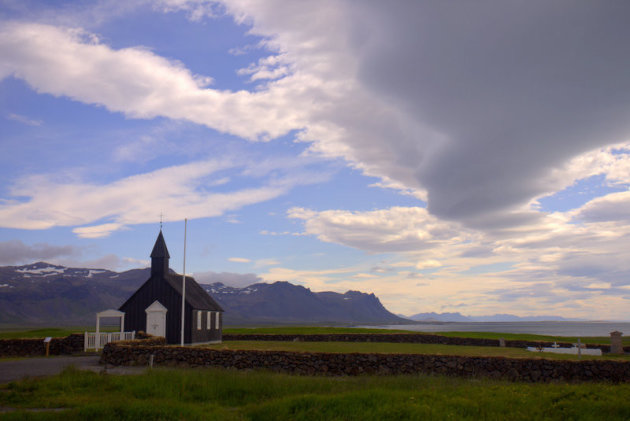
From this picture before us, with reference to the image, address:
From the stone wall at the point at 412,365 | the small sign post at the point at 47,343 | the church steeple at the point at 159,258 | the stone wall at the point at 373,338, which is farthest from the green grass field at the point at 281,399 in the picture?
the stone wall at the point at 373,338

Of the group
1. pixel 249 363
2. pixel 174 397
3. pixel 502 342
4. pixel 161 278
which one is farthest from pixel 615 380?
pixel 161 278

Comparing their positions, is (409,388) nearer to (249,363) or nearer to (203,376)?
(203,376)

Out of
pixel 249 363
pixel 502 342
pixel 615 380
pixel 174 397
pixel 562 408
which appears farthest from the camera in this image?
pixel 502 342

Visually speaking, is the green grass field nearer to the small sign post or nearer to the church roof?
the small sign post

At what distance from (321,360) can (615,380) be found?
13.1m

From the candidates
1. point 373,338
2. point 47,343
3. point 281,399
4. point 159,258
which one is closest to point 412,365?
point 281,399

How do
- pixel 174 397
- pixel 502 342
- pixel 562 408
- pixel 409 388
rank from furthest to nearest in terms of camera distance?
pixel 502 342 → pixel 409 388 → pixel 174 397 → pixel 562 408

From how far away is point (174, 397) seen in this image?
16.1 meters

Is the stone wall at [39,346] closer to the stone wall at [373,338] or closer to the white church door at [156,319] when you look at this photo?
the white church door at [156,319]

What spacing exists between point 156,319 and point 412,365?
27.5 m

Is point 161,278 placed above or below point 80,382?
above

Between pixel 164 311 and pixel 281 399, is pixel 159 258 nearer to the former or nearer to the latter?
pixel 164 311

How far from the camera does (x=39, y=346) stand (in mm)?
37125

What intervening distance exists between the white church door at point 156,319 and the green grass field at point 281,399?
25374 millimetres
